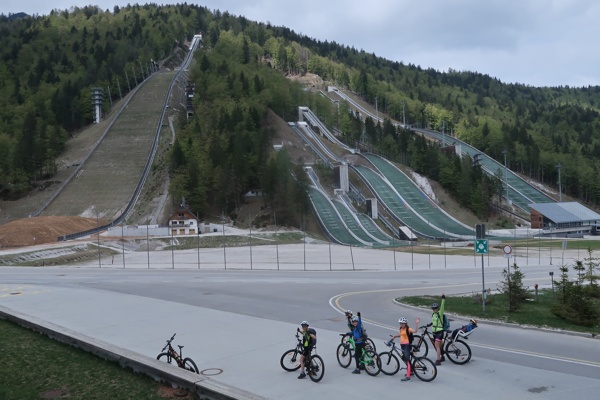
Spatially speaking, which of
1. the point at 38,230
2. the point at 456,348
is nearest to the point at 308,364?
the point at 456,348

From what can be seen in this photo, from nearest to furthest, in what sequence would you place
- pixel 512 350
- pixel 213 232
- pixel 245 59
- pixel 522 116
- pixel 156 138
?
1. pixel 512 350
2. pixel 213 232
3. pixel 156 138
4. pixel 245 59
5. pixel 522 116

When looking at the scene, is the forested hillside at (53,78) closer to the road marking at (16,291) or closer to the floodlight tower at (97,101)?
the floodlight tower at (97,101)

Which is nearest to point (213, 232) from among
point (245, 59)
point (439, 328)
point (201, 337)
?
point (201, 337)

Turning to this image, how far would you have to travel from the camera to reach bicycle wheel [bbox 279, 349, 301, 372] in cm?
1238

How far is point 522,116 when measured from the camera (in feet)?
637

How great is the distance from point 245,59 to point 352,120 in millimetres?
60282

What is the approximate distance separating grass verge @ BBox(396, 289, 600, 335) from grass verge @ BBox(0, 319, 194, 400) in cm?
1279

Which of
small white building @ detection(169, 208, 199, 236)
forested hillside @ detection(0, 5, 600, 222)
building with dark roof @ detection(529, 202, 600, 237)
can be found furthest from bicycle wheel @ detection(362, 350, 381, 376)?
building with dark roof @ detection(529, 202, 600, 237)

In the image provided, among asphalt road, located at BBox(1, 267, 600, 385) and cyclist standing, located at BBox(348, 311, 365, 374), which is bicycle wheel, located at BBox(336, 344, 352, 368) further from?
asphalt road, located at BBox(1, 267, 600, 385)

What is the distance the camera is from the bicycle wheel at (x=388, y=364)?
480 inches

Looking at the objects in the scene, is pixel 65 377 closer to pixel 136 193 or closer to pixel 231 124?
pixel 136 193

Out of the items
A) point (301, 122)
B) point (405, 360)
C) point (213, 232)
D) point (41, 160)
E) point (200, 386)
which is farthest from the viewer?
point (301, 122)

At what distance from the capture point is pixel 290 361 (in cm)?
1253

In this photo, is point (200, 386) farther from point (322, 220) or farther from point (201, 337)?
point (322, 220)
